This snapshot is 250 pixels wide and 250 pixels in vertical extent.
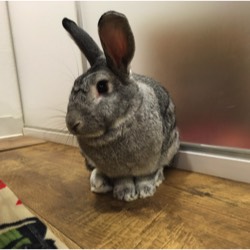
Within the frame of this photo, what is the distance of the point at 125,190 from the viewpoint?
2.78ft

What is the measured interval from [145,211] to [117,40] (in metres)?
0.46

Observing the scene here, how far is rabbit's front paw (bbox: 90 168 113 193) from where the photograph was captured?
2.95 feet

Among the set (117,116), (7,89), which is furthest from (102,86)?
(7,89)

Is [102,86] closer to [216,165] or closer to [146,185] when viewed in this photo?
[146,185]

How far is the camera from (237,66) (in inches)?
36.2

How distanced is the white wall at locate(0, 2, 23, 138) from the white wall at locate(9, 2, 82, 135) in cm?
6

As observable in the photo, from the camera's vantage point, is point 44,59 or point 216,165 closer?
point 216,165

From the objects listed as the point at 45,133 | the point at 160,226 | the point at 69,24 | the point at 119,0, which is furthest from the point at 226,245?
the point at 45,133

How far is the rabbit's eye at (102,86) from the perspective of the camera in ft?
2.39

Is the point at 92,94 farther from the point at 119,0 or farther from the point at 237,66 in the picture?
the point at 119,0

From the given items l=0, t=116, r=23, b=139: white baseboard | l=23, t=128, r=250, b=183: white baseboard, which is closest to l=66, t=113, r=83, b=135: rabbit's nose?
l=23, t=128, r=250, b=183: white baseboard

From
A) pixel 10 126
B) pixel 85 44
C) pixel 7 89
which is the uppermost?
pixel 85 44

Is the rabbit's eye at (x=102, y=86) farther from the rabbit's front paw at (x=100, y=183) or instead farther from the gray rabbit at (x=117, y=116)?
the rabbit's front paw at (x=100, y=183)

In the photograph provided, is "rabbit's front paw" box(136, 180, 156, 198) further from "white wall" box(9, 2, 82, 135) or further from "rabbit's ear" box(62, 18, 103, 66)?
"white wall" box(9, 2, 82, 135)
